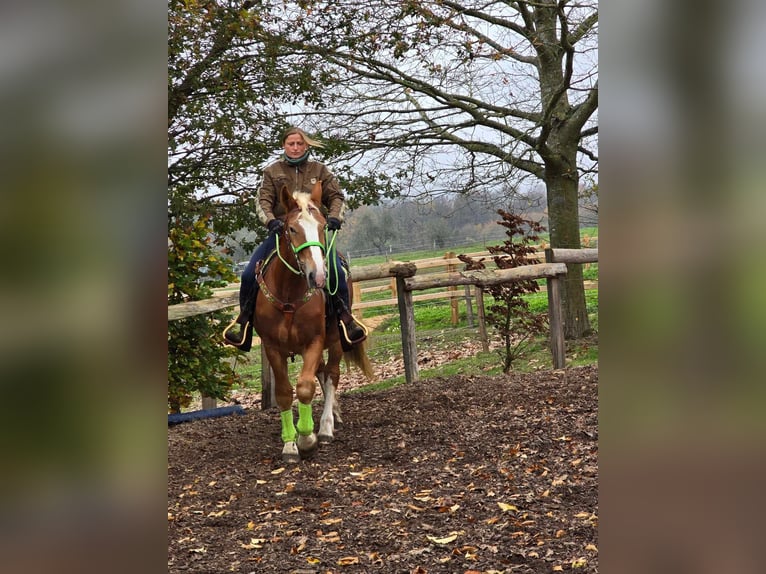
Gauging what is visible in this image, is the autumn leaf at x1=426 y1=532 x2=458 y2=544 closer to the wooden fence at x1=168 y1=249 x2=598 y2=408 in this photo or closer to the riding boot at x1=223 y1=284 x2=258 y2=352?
the riding boot at x1=223 y1=284 x2=258 y2=352

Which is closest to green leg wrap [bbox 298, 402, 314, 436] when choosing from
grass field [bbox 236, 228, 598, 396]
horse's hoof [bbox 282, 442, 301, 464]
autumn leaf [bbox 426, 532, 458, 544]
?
horse's hoof [bbox 282, 442, 301, 464]

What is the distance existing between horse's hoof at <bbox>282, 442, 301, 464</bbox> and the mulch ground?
76 mm

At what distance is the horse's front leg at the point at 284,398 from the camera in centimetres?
536

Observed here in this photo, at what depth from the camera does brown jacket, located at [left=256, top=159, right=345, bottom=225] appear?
17.6 feet

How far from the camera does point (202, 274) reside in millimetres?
7430

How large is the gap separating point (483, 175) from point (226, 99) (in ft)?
13.9

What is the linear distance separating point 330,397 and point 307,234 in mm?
1934

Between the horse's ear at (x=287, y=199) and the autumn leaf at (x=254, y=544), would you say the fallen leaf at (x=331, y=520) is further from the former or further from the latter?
the horse's ear at (x=287, y=199)

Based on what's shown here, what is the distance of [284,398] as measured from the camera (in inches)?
217

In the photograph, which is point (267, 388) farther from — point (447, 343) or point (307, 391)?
point (447, 343)
